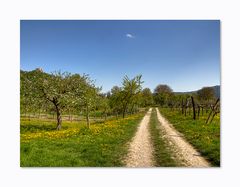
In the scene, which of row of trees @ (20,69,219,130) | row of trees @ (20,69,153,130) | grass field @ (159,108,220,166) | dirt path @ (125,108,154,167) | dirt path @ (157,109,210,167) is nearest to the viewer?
dirt path @ (157,109,210,167)

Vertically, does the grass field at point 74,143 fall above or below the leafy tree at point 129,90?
below

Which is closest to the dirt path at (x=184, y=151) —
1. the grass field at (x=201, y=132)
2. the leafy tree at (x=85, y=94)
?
the grass field at (x=201, y=132)

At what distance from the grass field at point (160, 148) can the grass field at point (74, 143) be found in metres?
0.58

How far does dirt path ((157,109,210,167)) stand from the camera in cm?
1065

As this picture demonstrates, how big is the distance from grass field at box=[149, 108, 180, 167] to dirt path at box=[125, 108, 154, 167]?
0.53 feet

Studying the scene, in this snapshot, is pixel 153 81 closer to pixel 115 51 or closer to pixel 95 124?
pixel 115 51

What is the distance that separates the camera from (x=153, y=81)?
11.6 m

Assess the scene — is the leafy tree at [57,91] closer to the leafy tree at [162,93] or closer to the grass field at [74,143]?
the grass field at [74,143]

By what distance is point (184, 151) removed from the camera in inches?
440

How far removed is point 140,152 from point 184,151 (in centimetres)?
124

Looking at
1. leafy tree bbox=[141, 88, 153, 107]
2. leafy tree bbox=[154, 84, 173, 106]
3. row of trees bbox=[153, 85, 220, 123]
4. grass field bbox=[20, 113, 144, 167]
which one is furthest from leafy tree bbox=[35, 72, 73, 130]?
row of trees bbox=[153, 85, 220, 123]

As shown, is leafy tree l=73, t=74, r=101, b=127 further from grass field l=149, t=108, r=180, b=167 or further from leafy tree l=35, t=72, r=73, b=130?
grass field l=149, t=108, r=180, b=167

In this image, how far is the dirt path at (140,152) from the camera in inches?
424
